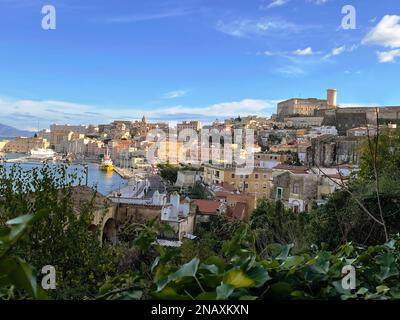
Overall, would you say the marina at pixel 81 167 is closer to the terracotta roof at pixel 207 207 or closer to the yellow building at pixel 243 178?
the terracotta roof at pixel 207 207

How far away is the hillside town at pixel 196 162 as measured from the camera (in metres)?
10.3

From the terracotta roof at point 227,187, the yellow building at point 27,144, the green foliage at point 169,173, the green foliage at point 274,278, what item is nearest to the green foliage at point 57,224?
the green foliage at point 274,278

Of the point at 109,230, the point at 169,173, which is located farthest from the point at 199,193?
the point at 109,230

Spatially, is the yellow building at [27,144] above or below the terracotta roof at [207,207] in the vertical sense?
above

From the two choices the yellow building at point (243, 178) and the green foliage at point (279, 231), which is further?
the yellow building at point (243, 178)

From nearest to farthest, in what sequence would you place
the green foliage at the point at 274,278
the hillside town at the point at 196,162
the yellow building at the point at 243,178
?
the green foliage at the point at 274,278 < the hillside town at the point at 196,162 < the yellow building at the point at 243,178

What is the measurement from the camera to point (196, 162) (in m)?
26.7

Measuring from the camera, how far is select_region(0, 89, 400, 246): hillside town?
33.7 ft

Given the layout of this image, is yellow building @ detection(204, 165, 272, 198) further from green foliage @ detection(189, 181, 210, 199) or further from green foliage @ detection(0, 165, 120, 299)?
green foliage @ detection(0, 165, 120, 299)

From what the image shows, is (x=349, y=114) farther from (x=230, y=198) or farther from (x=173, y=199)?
(x=173, y=199)

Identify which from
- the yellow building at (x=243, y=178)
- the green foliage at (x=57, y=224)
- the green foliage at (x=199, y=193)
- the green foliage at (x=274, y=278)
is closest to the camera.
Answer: the green foliage at (x=274, y=278)

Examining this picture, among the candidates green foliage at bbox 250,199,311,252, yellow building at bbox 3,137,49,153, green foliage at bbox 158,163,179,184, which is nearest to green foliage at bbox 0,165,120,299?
green foliage at bbox 250,199,311,252

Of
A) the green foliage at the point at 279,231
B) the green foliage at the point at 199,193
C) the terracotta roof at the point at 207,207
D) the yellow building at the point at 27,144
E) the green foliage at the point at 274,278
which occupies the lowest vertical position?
the green foliage at the point at 199,193

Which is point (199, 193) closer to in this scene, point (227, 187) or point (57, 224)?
point (227, 187)
